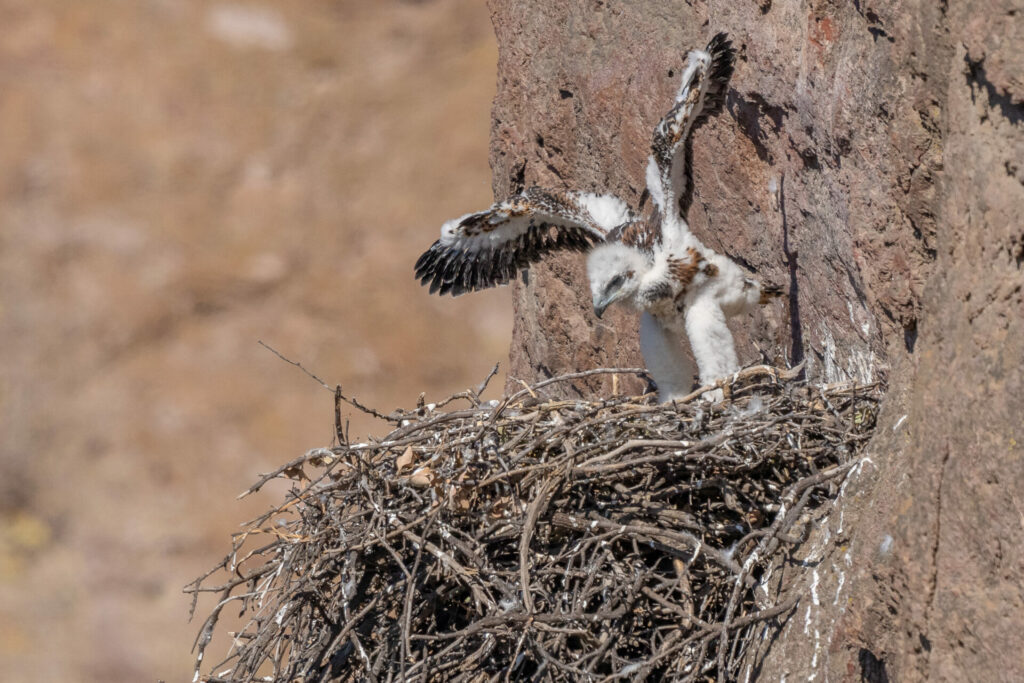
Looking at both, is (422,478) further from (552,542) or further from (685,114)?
(685,114)

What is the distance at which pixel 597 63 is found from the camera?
448 cm

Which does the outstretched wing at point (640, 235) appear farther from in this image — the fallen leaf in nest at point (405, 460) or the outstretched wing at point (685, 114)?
the fallen leaf in nest at point (405, 460)

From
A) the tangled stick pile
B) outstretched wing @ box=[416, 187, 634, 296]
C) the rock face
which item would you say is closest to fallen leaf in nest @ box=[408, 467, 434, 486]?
the tangled stick pile

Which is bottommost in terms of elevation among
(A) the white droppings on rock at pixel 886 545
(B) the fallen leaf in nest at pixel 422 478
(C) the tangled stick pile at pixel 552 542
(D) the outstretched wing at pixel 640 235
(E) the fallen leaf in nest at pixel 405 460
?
(A) the white droppings on rock at pixel 886 545

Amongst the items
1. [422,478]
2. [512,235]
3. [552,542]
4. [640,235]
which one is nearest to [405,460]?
[422,478]

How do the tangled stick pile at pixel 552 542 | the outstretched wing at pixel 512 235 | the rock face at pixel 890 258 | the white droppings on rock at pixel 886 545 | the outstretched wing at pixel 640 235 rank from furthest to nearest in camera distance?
the outstretched wing at pixel 512 235 → the outstretched wing at pixel 640 235 → the tangled stick pile at pixel 552 542 → the white droppings on rock at pixel 886 545 → the rock face at pixel 890 258

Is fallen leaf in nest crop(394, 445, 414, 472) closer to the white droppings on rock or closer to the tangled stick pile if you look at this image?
the tangled stick pile

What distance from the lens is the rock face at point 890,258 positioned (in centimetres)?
192

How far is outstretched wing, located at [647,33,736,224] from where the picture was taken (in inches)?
135

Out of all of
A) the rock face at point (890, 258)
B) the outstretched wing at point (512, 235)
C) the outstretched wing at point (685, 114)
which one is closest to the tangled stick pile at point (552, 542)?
the rock face at point (890, 258)

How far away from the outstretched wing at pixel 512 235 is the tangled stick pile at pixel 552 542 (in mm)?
893

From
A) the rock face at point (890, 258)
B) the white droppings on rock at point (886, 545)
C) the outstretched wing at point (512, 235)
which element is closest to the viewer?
the rock face at point (890, 258)

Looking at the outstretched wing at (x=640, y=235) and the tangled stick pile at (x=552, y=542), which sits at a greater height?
the outstretched wing at (x=640, y=235)

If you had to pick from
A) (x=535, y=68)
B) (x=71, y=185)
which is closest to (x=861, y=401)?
(x=535, y=68)
